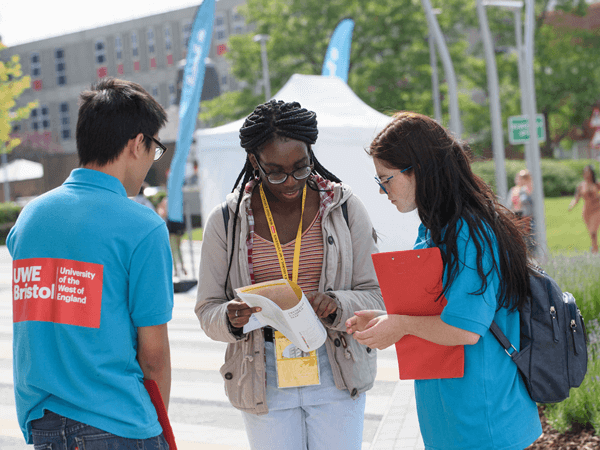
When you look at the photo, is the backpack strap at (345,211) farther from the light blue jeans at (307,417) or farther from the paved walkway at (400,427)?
the paved walkway at (400,427)

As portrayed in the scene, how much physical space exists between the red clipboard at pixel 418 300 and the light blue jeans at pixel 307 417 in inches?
17.4

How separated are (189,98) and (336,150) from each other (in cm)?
265

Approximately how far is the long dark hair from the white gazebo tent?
8801mm

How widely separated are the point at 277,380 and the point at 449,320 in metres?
0.77

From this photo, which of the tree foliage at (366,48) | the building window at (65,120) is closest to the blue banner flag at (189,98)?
the tree foliage at (366,48)

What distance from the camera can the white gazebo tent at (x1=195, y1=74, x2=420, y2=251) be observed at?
36.2ft

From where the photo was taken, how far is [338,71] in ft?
48.1

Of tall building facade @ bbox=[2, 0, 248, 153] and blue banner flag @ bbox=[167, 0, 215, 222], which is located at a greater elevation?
tall building facade @ bbox=[2, 0, 248, 153]

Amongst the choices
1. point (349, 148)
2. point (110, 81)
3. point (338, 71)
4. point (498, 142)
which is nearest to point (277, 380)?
point (110, 81)

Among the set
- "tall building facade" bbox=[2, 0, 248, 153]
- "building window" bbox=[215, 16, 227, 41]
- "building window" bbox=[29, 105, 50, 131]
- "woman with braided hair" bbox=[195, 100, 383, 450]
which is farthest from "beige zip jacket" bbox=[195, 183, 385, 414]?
"building window" bbox=[29, 105, 50, 131]

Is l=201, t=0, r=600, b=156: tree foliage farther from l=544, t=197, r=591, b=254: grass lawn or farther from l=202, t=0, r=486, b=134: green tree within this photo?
l=544, t=197, r=591, b=254: grass lawn

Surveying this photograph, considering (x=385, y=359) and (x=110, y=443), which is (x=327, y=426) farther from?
(x=385, y=359)

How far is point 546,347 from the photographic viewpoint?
196 cm

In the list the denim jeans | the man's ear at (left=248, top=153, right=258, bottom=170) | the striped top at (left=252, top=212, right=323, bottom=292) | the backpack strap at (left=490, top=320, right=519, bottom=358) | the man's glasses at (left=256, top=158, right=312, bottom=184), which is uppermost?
the man's ear at (left=248, top=153, right=258, bottom=170)
